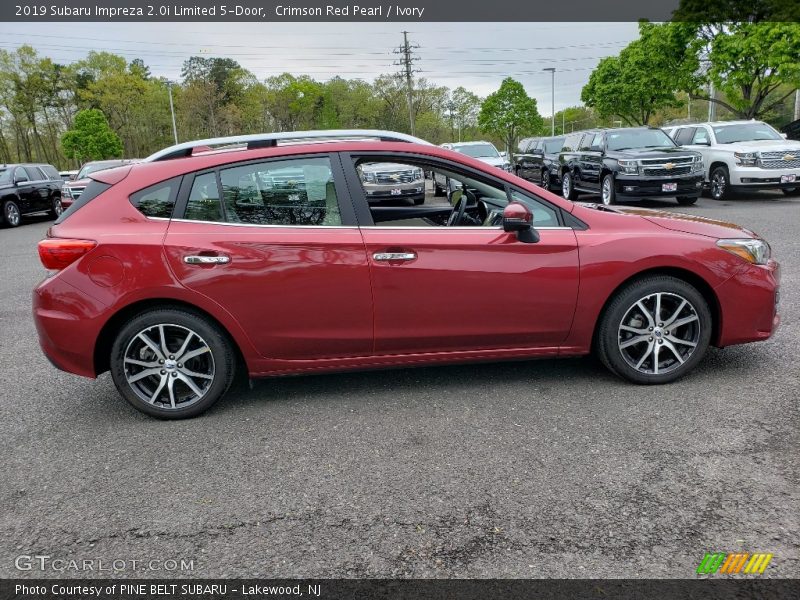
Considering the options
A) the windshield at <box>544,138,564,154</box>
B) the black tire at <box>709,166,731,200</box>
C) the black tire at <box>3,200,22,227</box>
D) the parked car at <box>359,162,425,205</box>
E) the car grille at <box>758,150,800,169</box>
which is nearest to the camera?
the parked car at <box>359,162,425,205</box>

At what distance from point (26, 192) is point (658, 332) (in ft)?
66.5

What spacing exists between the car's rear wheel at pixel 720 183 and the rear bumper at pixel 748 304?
1302 centimetres

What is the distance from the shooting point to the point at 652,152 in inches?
585

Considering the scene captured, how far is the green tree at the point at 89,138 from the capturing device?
46.4 metres

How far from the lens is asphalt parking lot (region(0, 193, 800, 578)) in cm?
265

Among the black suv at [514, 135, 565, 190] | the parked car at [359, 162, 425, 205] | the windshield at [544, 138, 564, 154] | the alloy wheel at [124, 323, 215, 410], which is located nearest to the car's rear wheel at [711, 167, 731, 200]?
the black suv at [514, 135, 565, 190]

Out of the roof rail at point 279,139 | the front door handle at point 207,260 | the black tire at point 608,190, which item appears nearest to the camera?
the front door handle at point 207,260

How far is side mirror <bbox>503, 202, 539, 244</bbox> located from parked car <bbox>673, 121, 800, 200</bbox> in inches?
536

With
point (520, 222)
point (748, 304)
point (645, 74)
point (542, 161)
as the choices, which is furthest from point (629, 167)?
point (645, 74)

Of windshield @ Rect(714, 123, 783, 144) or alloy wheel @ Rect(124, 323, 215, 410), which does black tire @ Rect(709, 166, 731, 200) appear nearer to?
windshield @ Rect(714, 123, 783, 144)

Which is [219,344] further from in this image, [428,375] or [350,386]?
[428,375]

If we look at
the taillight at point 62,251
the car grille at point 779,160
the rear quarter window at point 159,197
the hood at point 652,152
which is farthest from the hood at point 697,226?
the car grille at point 779,160

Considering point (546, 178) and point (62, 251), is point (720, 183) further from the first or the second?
point (62, 251)
